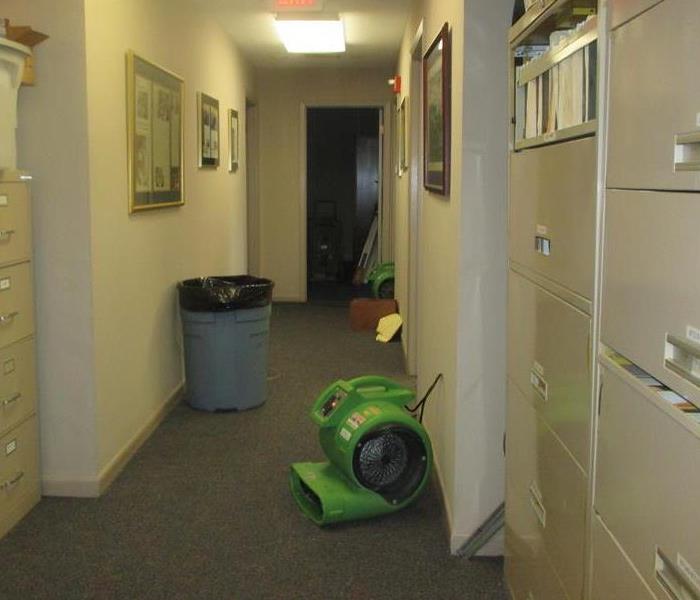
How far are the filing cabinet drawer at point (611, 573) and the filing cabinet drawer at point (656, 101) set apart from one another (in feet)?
2.09

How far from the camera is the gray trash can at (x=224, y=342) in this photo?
14.4ft

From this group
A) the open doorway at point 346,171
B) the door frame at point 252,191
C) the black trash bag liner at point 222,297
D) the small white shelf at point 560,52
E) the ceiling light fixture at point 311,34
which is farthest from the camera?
the open doorway at point 346,171

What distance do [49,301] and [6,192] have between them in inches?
20.4

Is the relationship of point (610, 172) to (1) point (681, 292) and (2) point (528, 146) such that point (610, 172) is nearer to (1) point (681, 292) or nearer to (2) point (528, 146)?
(1) point (681, 292)

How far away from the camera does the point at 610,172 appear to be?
4.89ft

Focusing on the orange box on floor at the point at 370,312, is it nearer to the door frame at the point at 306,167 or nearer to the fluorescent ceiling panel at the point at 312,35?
the door frame at the point at 306,167

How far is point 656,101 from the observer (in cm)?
126

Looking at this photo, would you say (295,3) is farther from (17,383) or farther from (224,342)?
(17,383)

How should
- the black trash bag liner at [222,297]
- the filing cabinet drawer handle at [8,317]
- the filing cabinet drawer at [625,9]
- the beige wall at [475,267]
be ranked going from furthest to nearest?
the black trash bag liner at [222,297] < the filing cabinet drawer handle at [8,317] < the beige wall at [475,267] < the filing cabinet drawer at [625,9]

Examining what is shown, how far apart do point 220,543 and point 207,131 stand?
3081 millimetres

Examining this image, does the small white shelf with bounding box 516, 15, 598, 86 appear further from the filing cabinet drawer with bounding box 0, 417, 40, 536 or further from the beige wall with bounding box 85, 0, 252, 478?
the filing cabinet drawer with bounding box 0, 417, 40, 536

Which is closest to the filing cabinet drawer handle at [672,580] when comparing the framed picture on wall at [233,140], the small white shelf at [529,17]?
the small white shelf at [529,17]

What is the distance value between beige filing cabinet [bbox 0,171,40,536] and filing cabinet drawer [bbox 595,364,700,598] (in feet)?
7.17

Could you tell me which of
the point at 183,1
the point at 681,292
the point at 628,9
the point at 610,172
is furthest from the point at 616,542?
the point at 183,1
